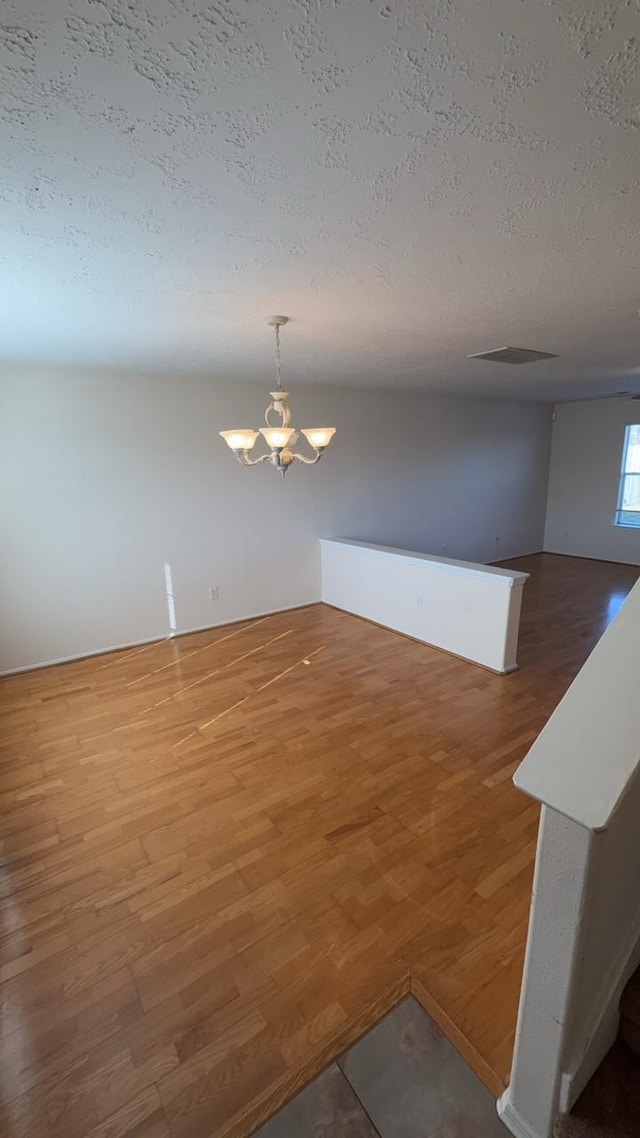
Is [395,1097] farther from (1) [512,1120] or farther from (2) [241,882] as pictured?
(2) [241,882]

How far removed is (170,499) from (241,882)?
3342 mm

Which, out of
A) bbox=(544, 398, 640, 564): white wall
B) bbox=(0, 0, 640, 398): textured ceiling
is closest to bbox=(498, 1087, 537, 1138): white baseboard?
bbox=(0, 0, 640, 398): textured ceiling

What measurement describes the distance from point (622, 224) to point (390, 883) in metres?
2.58

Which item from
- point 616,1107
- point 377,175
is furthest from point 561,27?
point 616,1107

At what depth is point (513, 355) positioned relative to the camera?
12.1 feet

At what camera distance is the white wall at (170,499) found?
151 inches

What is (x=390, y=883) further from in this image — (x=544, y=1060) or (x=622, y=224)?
(x=622, y=224)

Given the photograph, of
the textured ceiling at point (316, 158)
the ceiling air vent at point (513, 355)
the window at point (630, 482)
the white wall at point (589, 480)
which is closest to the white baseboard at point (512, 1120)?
the textured ceiling at point (316, 158)

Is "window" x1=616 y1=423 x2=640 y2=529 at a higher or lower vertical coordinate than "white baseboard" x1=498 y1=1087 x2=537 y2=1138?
higher

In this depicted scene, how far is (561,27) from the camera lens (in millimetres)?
809

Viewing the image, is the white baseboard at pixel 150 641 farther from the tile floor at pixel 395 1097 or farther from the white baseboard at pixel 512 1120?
the white baseboard at pixel 512 1120

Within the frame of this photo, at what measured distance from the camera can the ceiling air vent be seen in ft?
11.6

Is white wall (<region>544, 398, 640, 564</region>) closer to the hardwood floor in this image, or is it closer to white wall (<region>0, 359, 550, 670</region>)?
white wall (<region>0, 359, 550, 670</region>)

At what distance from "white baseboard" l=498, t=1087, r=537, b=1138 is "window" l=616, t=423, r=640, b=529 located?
749 cm
